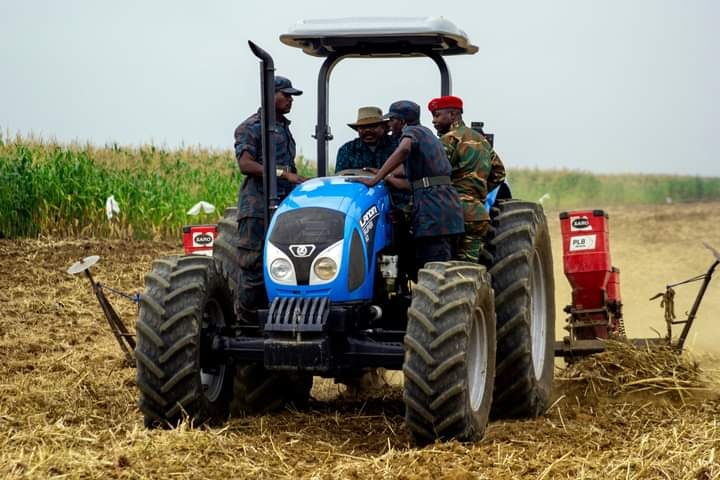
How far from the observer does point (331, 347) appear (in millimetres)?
7238

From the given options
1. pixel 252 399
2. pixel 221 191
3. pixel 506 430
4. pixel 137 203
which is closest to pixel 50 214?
pixel 137 203

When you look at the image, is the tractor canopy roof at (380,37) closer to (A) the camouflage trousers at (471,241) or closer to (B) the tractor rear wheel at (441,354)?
(A) the camouflage trousers at (471,241)

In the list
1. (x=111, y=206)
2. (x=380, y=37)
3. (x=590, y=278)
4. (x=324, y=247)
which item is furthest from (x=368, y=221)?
(x=111, y=206)

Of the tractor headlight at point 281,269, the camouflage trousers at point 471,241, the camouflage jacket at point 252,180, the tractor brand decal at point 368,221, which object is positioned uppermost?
the camouflage jacket at point 252,180

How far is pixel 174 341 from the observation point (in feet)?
24.1

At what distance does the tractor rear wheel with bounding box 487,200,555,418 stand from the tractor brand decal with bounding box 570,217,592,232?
1694 mm

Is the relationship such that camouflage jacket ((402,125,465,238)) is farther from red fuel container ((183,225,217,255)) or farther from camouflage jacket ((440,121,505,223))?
red fuel container ((183,225,217,255))

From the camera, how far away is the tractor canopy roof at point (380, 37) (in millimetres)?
8406

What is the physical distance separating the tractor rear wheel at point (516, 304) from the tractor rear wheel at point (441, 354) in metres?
1.18

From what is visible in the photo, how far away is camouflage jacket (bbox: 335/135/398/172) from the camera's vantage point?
8.88 m

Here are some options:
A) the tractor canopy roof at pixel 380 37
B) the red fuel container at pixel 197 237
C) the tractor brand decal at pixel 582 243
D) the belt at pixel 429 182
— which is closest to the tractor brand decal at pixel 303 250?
the belt at pixel 429 182

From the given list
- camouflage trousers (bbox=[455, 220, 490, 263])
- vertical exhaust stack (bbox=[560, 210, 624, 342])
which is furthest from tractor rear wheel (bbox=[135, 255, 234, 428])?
vertical exhaust stack (bbox=[560, 210, 624, 342])

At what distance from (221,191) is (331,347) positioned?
15612 millimetres

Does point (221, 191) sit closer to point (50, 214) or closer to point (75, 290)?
point (50, 214)
